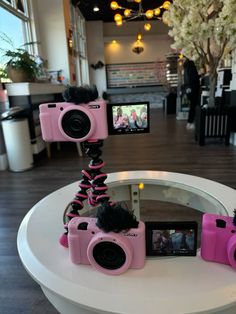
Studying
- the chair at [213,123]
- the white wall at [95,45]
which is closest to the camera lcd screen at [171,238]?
the chair at [213,123]

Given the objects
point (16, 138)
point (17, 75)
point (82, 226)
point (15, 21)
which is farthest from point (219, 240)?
point (15, 21)

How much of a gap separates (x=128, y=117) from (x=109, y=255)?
480mm

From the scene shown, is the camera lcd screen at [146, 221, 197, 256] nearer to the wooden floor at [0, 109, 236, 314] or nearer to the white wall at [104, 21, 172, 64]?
the wooden floor at [0, 109, 236, 314]

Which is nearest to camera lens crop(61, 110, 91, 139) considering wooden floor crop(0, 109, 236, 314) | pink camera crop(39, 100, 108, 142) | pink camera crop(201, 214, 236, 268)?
pink camera crop(39, 100, 108, 142)

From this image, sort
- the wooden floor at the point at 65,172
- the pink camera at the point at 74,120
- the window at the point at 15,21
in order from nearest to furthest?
the pink camera at the point at 74,120 → the wooden floor at the point at 65,172 → the window at the point at 15,21

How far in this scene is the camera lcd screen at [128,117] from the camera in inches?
36.1

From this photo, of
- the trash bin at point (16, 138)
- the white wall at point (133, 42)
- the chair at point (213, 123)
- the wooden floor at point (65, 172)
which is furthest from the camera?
the white wall at point (133, 42)

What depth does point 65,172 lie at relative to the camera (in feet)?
11.1

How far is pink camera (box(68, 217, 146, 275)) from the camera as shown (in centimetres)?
68

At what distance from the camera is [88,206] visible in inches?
43.3

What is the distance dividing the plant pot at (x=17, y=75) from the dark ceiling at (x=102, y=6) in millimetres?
5285

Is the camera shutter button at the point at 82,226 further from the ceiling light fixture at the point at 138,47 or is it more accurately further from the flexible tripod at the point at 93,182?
the ceiling light fixture at the point at 138,47

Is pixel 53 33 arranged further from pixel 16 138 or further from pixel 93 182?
pixel 93 182

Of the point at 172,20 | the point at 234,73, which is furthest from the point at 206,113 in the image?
the point at 172,20
